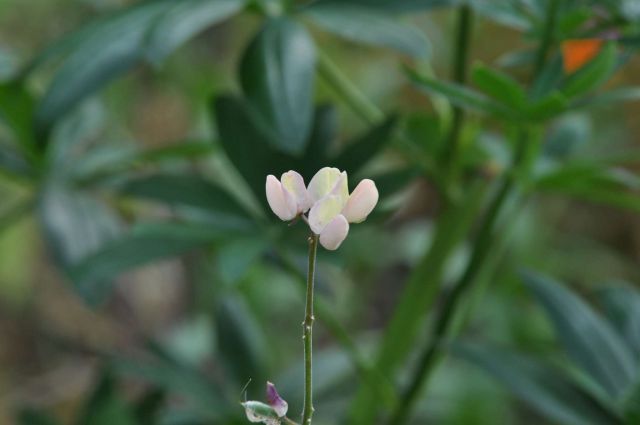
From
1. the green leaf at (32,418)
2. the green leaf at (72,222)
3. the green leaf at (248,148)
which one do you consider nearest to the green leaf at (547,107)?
the green leaf at (248,148)

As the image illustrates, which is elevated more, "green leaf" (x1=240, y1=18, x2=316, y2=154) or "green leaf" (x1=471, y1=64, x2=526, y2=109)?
"green leaf" (x1=240, y1=18, x2=316, y2=154)

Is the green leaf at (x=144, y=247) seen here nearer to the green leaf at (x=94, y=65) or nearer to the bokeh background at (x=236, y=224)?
the bokeh background at (x=236, y=224)

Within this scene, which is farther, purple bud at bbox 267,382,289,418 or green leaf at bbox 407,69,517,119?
green leaf at bbox 407,69,517,119

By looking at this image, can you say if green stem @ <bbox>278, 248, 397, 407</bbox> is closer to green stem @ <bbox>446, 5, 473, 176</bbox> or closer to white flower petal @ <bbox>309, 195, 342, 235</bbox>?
green stem @ <bbox>446, 5, 473, 176</bbox>

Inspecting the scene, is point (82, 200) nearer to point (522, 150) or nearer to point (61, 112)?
point (61, 112)

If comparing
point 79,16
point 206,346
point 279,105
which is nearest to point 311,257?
point 279,105

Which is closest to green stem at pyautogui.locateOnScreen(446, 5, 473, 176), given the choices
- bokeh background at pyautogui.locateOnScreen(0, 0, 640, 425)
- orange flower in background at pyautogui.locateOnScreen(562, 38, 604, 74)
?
bokeh background at pyautogui.locateOnScreen(0, 0, 640, 425)

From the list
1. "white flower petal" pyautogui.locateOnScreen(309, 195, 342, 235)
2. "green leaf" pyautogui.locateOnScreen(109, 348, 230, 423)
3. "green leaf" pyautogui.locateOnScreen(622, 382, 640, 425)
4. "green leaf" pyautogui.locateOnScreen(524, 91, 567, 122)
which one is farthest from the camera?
"green leaf" pyautogui.locateOnScreen(109, 348, 230, 423)
